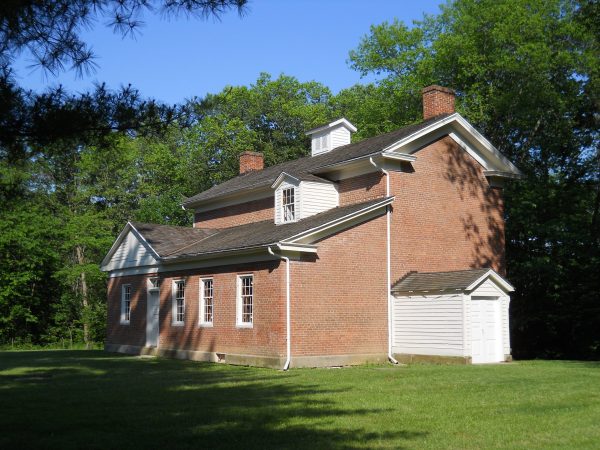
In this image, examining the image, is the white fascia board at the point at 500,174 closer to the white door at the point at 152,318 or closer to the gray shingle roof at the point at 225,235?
the gray shingle roof at the point at 225,235

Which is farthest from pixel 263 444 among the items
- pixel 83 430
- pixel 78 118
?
pixel 78 118

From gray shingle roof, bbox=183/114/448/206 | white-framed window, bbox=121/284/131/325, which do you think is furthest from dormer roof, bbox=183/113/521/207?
white-framed window, bbox=121/284/131/325

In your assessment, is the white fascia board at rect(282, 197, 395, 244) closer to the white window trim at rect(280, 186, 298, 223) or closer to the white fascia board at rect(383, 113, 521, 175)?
the white fascia board at rect(383, 113, 521, 175)

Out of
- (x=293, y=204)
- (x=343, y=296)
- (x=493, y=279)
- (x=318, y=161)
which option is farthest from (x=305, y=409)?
(x=318, y=161)

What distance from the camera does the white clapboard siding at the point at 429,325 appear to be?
808 inches

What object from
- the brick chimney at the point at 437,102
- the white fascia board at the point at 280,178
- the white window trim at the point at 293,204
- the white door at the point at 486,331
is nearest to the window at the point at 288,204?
the white window trim at the point at 293,204

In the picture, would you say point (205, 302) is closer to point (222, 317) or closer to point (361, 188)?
point (222, 317)

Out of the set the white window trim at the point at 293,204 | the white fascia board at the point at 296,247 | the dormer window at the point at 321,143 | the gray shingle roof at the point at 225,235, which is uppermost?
the dormer window at the point at 321,143

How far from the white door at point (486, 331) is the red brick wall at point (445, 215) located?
2.61 m

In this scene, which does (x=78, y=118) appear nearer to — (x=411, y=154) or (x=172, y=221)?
(x=411, y=154)

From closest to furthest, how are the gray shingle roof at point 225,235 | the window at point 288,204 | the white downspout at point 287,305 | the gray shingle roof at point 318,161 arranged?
the white downspout at point 287,305, the gray shingle roof at point 225,235, the gray shingle roof at point 318,161, the window at point 288,204

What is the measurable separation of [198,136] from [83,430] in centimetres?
4568

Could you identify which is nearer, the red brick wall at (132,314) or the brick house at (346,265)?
the brick house at (346,265)

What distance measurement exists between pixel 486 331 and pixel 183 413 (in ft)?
43.1
